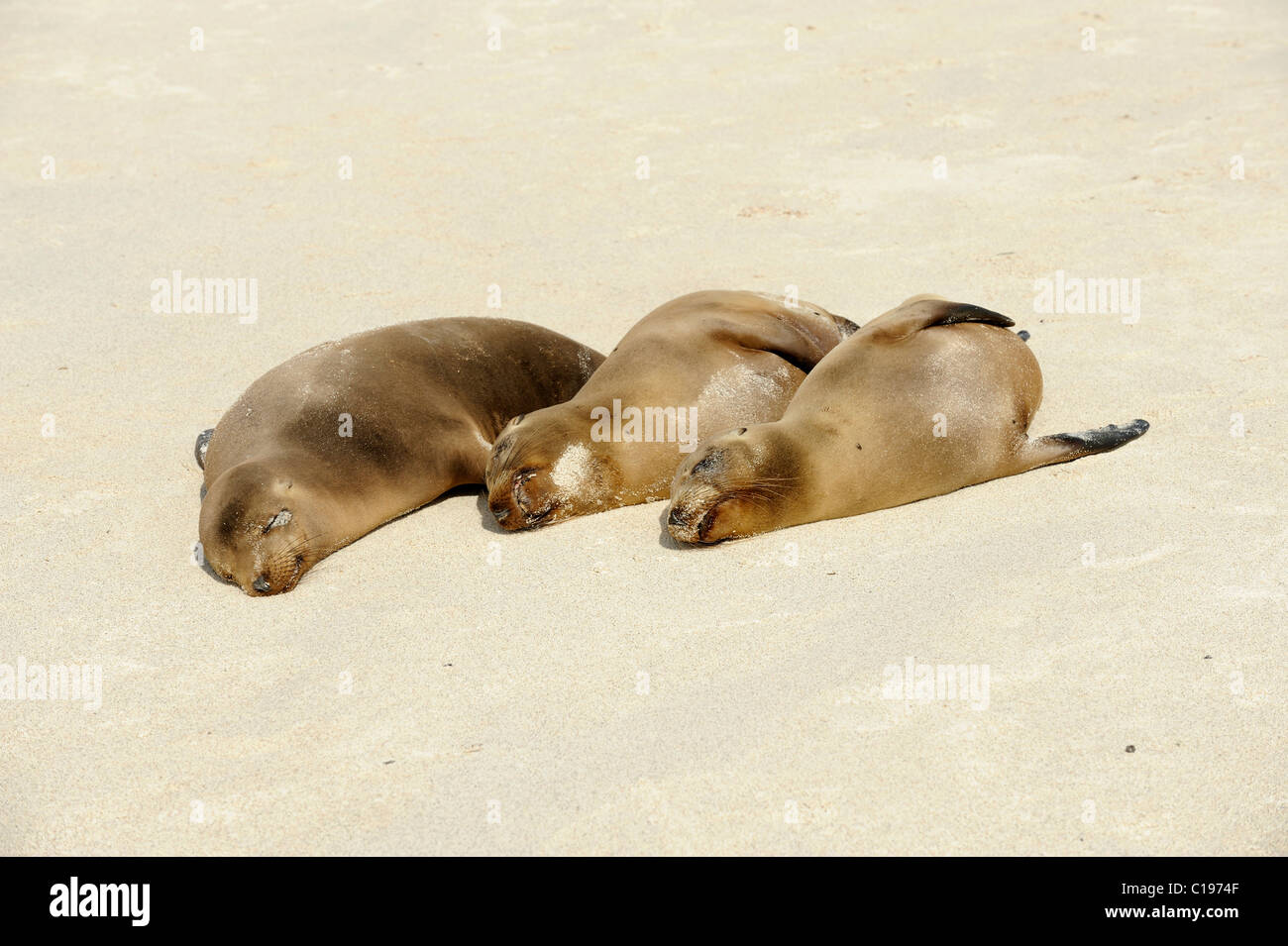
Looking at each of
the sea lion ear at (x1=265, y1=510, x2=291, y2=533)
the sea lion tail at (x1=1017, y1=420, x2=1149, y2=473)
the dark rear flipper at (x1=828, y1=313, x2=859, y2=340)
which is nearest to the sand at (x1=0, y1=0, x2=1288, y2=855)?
the sea lion tail at (x1=1017, y1=420, x2=1149, y2=473)

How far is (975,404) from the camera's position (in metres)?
5.29

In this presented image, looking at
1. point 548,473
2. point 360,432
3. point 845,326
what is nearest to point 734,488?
point 548,473

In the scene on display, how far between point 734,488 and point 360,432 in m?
1.58

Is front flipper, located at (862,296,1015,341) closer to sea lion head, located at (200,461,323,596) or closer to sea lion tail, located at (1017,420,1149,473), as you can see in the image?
sea lion tail, located at (1017,420,1149,473)

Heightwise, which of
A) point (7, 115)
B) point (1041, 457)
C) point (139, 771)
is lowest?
point (139, 771)

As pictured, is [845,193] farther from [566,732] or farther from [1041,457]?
[566,732]

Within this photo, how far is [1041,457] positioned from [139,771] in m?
3.37

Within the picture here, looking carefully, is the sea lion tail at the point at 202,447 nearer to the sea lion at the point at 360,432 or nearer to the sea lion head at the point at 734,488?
the sea lion at the point at 360,432

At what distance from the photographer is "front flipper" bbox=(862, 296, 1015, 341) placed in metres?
5.56

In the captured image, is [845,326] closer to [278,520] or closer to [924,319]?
[924,319]

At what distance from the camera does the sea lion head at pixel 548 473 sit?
5078mm

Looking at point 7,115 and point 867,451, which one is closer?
point 867,451

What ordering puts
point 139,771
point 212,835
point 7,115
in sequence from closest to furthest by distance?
1. point 212,835
2. point 139,771
3. point 7,115

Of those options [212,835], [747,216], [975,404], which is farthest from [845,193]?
[212,835]
